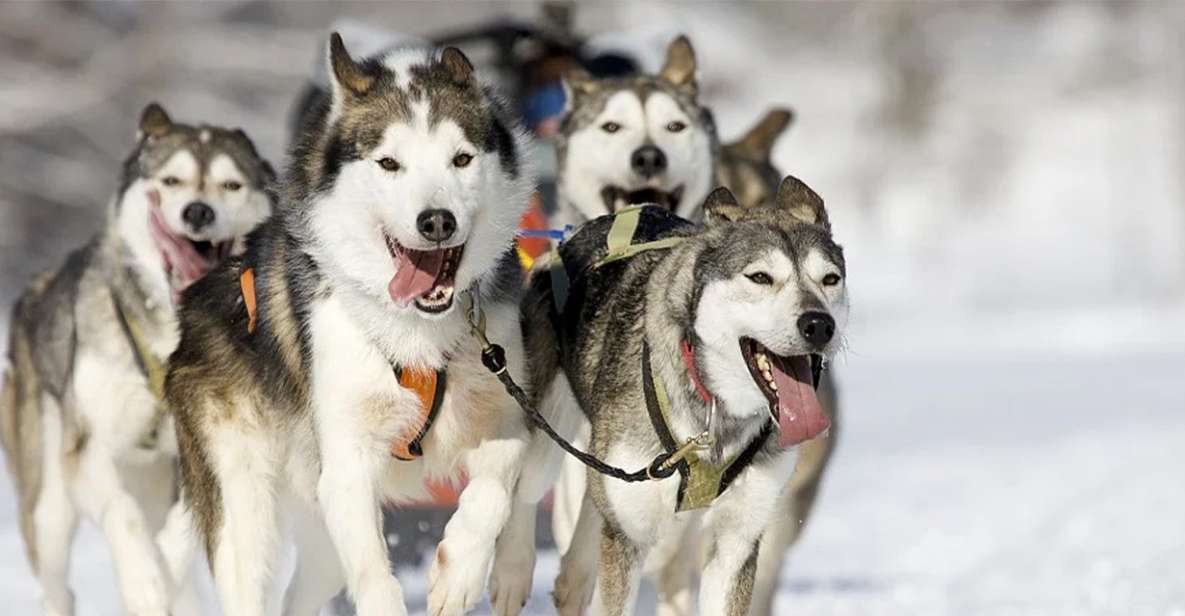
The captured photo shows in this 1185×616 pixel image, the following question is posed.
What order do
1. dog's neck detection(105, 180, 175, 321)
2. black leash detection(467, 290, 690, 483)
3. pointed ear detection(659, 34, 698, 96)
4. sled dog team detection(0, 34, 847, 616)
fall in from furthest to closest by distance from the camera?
pointed ear detection(659, 34, 698, 96)
dog's neck detection(105, 180, 175, 321)
black leash detection(467, 290, 690, 483)
sled dog team detection(0, 34, 847, 616)

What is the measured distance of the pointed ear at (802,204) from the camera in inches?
146

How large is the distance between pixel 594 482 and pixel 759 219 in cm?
66

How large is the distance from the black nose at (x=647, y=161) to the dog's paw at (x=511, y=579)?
1618mm

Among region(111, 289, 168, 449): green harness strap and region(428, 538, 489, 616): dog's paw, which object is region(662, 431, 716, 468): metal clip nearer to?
region(428, 538, 489, 616): dog's paw

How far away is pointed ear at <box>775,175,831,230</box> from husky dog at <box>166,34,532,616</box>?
55 cm

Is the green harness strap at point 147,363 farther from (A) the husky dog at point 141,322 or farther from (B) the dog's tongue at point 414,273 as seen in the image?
(B) the dog's tongue at point 414,273

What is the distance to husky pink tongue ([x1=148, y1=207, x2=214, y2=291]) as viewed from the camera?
191 inches

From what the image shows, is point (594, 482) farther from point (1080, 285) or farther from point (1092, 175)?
point (1092, 175)

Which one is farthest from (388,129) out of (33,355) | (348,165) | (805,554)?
(805,554)

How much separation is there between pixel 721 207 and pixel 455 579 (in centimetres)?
95

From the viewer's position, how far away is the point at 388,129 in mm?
3527

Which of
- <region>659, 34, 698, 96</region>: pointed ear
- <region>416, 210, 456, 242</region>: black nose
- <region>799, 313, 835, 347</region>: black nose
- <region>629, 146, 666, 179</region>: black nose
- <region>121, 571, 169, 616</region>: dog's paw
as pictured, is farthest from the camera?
<region>659, 34, 698, 96</region>: pointed ear

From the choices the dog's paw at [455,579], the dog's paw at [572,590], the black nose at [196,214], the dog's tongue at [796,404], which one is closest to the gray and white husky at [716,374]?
the dog's tongue at [796,404]

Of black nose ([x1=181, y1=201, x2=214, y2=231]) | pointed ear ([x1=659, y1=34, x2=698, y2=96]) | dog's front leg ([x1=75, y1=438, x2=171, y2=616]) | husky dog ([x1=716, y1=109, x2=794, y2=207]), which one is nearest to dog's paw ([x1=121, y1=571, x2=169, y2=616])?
dog's front leg ([x1=75, y1=438, x2=171, y2=616])
